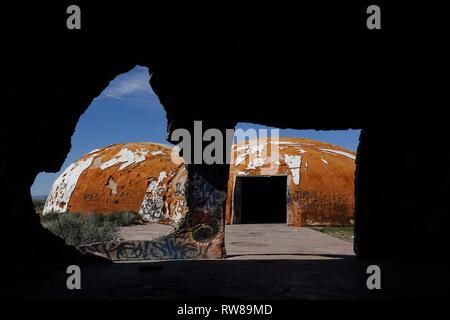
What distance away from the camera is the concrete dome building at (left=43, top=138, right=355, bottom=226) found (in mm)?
17719

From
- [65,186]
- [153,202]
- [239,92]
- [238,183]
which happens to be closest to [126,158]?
[153,202]

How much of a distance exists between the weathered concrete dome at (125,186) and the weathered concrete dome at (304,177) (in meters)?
3.45

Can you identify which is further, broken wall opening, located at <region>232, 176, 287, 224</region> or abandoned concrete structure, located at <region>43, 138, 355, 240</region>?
broken wall opening, located at <region>232, 176, 287, 224</region>

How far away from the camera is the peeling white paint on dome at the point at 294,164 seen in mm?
18105

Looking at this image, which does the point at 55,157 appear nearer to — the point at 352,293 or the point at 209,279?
the point at 209,279

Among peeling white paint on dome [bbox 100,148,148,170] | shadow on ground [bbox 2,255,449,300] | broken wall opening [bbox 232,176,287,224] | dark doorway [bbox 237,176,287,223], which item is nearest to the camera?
shadow on ground [bbox 2,255,449,300]

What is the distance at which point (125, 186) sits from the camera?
21641 mm

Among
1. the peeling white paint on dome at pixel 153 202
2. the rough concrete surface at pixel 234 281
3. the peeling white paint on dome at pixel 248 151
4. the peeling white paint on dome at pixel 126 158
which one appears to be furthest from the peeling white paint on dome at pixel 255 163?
the rough concrete surface at pixel 234 281

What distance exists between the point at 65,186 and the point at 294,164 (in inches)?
533

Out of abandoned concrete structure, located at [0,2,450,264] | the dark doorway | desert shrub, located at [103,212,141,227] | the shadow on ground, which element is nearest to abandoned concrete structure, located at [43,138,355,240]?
the dark doorway

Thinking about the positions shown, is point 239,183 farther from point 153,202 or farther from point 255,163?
point 153,202

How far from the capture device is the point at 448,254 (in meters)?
6.23

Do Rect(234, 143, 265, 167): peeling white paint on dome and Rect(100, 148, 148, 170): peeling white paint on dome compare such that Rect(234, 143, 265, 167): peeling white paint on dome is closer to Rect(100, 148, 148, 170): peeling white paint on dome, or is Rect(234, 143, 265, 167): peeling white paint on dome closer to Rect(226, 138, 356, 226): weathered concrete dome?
Rect(226, 138, 356, 226): weathered concrete dome

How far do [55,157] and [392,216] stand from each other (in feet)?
19.9
